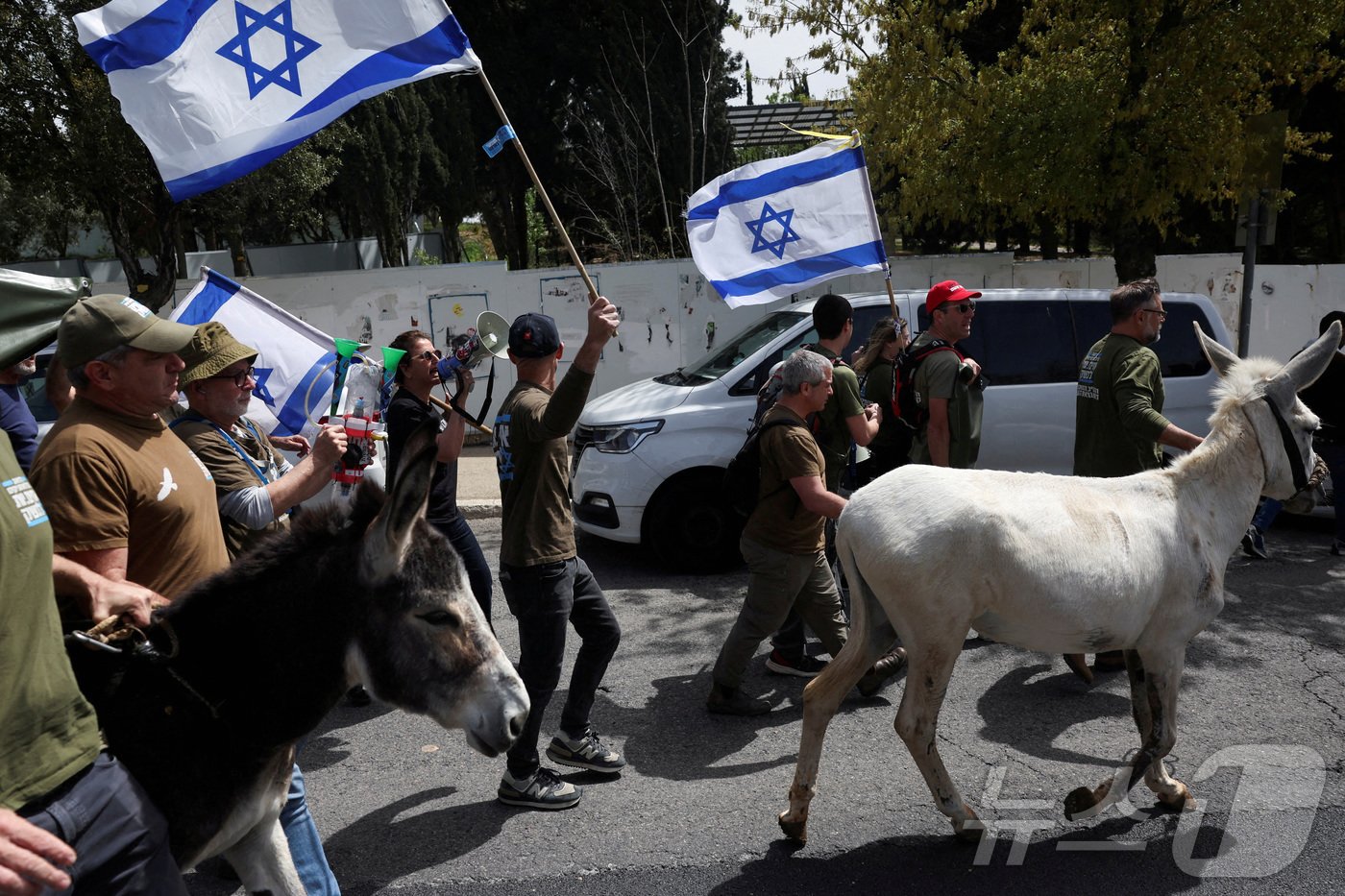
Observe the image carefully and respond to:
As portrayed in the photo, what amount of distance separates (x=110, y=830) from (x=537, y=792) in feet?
8.86

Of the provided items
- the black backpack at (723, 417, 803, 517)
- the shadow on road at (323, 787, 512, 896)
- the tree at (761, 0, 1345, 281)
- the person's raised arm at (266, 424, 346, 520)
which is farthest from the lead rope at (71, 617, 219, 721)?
the tree at (761, 0, 1345, 281)

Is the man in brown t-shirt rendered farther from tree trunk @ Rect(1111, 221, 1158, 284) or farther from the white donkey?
tree trunk @ Rect(1111, 221, 1158, 284)

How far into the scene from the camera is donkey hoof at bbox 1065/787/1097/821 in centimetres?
411

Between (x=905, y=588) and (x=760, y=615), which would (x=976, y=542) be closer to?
(x=905, y=588)

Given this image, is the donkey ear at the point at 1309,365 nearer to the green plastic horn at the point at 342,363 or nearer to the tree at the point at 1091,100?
the green plastic horn at the point at 342,363

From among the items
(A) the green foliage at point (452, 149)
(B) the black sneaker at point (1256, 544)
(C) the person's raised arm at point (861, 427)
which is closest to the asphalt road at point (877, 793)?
(C) the person's raised arm at point (861, 427)

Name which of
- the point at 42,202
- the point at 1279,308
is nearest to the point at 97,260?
the point at 42,202

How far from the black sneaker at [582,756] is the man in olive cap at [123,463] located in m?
2.25

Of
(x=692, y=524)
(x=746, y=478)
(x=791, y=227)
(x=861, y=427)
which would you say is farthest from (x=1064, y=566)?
(x=692, y=524)

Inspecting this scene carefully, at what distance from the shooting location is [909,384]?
21.2ft

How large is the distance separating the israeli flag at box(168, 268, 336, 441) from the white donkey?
3564mm

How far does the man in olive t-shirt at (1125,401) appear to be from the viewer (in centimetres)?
563

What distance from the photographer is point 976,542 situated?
392cm

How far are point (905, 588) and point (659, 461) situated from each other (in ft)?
13.9
